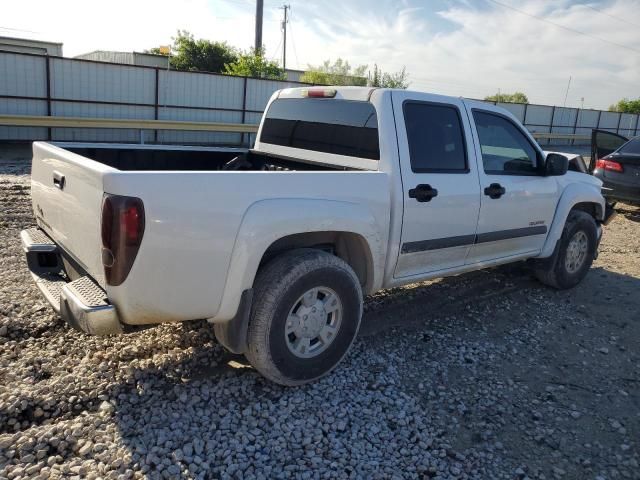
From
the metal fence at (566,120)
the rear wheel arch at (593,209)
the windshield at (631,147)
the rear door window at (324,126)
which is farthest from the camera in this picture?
the metal fence at (566,120)

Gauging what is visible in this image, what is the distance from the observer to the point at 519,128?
202 inches

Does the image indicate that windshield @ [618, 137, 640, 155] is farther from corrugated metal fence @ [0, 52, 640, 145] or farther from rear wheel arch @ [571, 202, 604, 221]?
corrugated metal fence @ [0, 52, 640, 145]

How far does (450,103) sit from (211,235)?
2.51m

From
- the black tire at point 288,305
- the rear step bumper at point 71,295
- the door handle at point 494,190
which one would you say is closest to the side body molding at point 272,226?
the black tire at point 288,305

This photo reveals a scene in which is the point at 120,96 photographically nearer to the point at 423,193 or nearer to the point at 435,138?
the point at 435,138

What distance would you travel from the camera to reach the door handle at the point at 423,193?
13.2ft

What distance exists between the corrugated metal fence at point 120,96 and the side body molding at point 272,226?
14132mm

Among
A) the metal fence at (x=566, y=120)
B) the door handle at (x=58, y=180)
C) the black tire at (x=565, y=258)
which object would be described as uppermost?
the metal fence at (x=566, y=120)

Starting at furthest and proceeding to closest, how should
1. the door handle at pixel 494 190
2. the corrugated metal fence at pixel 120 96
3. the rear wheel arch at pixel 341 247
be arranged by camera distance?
the corrugated metal fence at pixel 120 96 → the door handle at pixel 494 190 → the rear wheel arch at pixel 341 247

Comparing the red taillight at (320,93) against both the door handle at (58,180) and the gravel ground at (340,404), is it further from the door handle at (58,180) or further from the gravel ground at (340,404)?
the door handle at (58,180)

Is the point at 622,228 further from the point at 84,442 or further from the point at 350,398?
the point at 84,442

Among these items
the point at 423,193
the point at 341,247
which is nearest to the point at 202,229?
the point at 341,247

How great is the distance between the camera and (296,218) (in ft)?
10.9

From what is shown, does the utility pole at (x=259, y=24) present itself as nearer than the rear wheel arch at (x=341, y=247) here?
No
